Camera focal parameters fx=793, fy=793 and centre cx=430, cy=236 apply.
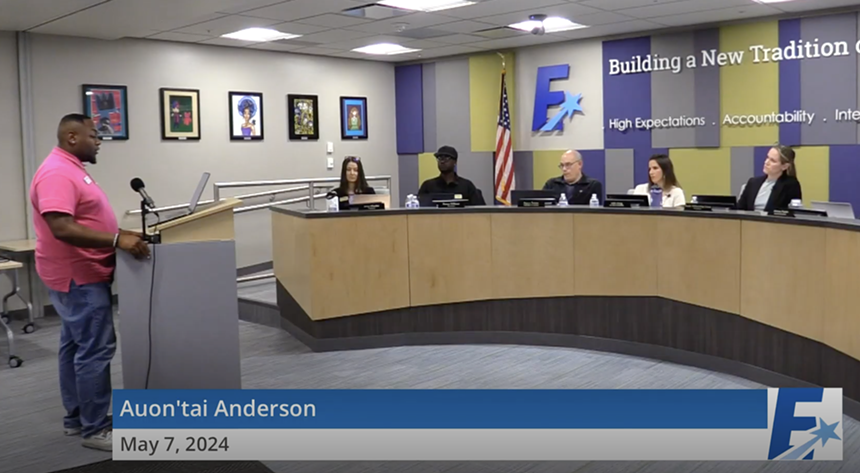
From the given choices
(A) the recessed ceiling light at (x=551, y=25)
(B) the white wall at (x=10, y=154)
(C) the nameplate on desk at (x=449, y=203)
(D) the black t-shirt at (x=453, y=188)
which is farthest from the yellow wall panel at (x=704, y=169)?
(B) the white wall at (x=10, y=154)

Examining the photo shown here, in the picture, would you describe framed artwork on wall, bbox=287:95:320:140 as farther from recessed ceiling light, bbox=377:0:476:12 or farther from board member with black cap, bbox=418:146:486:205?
board member with black cap, bbox=418:146:486:205

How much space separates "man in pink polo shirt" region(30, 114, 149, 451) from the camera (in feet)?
12.4

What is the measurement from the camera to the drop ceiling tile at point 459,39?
8891 millimetres

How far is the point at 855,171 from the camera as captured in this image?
738 centimetres

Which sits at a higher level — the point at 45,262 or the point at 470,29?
the point at 470,29

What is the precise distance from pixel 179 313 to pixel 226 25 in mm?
4666

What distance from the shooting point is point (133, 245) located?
Result: 3797mm

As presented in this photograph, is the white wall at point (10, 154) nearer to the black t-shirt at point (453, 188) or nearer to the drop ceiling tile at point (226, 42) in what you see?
the drop ceiling tile at point (226, 42)

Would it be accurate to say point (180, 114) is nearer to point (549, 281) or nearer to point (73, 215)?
point (549, 281)

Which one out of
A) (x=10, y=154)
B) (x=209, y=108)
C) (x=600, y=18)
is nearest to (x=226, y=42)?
(x=209, y=108)

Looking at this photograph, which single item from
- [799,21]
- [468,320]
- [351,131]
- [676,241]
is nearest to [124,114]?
[351,131]

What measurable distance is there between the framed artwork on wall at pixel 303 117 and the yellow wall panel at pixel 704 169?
441cm

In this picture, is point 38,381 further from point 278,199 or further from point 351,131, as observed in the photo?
point 351,131

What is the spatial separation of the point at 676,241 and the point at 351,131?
6.06 metres
